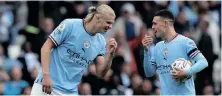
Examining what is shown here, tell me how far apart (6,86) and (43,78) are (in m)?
6.19

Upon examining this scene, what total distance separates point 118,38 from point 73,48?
7841 millimetres

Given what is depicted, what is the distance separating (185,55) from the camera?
1123cm

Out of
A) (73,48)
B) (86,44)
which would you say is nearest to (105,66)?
(86,44)

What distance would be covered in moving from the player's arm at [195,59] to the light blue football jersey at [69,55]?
1.42 meters

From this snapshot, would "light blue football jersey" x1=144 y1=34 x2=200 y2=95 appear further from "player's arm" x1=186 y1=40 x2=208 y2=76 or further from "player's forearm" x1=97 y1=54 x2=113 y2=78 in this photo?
"player's forearm" x1=97 y1=54 x2=113 y2=78

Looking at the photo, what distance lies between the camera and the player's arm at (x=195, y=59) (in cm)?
1091

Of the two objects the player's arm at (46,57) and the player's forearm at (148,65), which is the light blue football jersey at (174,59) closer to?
the player's forearm at (148,65)

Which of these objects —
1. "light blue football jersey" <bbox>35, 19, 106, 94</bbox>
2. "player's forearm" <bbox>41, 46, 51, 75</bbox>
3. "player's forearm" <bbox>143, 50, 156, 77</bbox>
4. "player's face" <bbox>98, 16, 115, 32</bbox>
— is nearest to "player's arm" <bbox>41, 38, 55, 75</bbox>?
"player's forearm" <bbox>41, 46, 51, 75</bbox>

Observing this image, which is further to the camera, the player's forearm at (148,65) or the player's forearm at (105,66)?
the player's forearm at (148,65)

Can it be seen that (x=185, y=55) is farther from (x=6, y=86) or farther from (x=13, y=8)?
(x=13, y=8)

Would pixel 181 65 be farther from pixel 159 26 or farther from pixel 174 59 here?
pixel 159 26

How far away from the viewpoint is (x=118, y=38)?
61.6 feet

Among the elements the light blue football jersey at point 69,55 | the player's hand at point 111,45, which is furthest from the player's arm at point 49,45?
the player's hand at point 111,45

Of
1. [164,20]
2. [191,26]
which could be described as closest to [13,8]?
[191,26]
